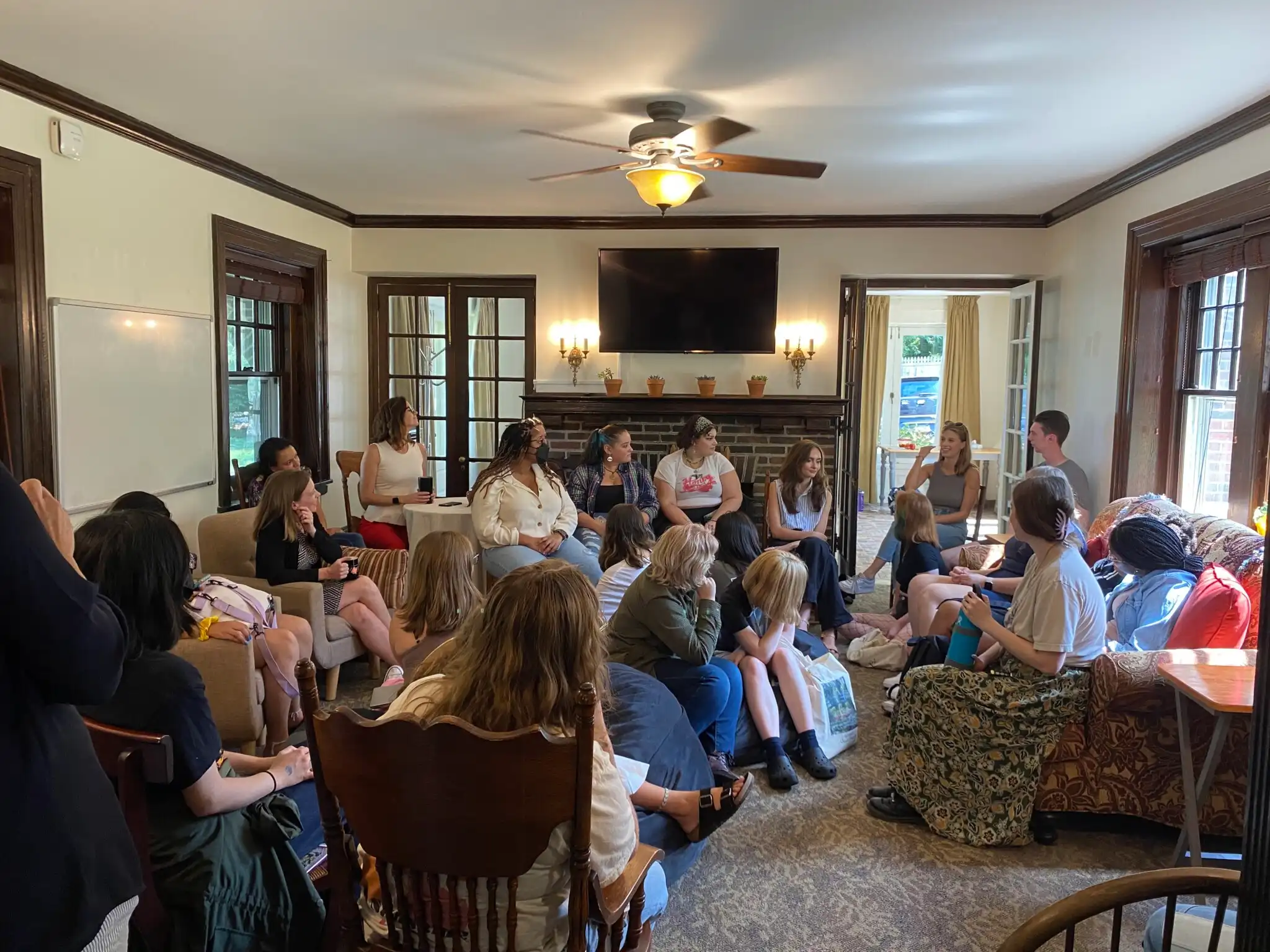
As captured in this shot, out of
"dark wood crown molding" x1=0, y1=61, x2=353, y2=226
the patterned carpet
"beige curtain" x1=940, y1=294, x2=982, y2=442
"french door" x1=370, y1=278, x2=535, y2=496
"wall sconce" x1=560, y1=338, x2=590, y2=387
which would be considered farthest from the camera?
"beige curtain" x1=940, y1=294, x2=982, y2=442

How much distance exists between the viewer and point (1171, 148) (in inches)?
167

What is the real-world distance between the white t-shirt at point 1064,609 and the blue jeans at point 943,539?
2317 mm

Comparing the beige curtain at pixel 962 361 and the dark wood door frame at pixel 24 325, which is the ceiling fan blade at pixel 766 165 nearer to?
the dark wood door frame at pixel 24 325

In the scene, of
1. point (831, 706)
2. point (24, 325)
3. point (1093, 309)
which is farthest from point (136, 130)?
point (1093, 309)

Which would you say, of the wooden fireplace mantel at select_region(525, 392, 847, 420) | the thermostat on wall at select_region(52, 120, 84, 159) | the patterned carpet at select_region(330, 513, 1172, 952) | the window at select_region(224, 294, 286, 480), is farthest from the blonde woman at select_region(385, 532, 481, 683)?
the wooden fireplace mantel at select_region(525, 392, 847, 420)

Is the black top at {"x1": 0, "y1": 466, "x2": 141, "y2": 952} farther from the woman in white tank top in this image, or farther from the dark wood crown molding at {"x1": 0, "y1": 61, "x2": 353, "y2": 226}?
the woman in white tank top

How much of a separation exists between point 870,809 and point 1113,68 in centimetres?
275

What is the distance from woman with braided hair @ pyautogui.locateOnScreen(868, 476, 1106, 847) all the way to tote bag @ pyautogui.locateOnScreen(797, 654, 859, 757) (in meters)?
0.50

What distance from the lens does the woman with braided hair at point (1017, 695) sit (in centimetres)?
258

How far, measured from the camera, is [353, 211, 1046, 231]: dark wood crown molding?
6047 mm

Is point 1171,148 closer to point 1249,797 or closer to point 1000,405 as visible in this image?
point 1249,797

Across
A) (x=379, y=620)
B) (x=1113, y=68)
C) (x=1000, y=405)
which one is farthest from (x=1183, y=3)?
(x=1000, y=405)

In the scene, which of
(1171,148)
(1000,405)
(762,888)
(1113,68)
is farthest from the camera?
(1000,405)

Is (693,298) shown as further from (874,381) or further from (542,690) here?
(542,690)
